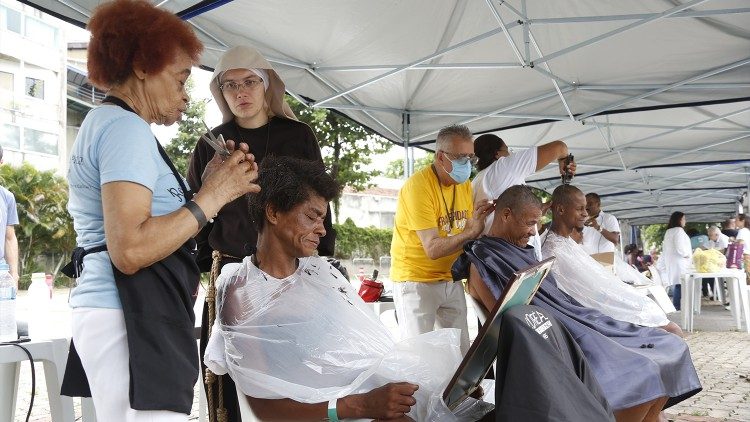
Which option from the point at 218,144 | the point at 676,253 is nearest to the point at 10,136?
the point at 676,253

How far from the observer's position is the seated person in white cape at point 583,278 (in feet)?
12.4

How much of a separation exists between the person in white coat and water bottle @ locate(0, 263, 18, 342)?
10.3m

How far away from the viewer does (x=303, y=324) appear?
6.79 ft

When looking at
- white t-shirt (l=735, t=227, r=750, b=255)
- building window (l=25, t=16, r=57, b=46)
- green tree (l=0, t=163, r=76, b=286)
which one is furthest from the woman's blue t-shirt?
building window (l=25, t=16, r=57, b=46)

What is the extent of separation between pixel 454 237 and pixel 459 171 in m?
0.45

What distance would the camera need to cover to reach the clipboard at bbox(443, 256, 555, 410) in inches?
72.6

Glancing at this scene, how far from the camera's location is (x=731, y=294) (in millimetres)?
10242

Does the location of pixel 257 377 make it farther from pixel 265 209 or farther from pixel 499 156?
pixel 499 156

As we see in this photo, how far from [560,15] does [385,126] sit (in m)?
2.59

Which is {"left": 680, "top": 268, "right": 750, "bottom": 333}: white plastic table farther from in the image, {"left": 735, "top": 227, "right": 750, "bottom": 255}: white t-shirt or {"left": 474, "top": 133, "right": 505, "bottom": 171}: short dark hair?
{"left": 474, "top": 133, "right": 505, "bottom": 171}: short dark hair

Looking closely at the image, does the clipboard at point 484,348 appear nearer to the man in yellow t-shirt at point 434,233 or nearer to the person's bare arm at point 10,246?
the man in yellow t-shirt at point 434,233

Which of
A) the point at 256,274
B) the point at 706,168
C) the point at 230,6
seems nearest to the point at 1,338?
the point at 256,274

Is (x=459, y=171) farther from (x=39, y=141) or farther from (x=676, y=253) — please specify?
(x=39, y=141)

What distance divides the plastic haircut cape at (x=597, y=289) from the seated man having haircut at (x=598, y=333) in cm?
29
